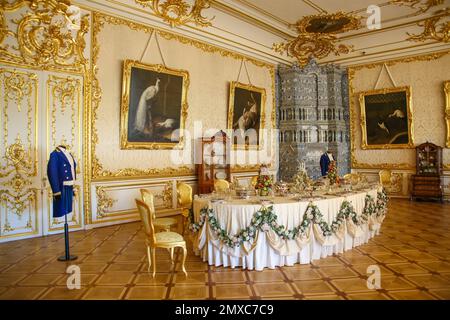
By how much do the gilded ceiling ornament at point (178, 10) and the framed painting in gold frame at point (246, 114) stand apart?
2.22 meters

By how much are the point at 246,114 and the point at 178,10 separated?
3.78 meters

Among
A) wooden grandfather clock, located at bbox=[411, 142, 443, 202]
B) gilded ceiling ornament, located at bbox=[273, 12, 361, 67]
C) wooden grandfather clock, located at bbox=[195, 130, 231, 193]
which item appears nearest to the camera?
wooden grandfather clock, located at bbox=[195, 130, 231, 193]

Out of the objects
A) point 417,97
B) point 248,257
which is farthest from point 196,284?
point 417,97

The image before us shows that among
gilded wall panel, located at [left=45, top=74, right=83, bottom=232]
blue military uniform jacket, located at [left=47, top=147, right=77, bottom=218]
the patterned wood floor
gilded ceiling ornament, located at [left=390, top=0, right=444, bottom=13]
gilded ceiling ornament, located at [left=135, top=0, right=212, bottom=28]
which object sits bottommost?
the patterned wood floor

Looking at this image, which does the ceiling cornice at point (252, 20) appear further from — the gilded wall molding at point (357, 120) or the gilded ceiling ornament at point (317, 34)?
the gilded wall molding at point (357, 120)

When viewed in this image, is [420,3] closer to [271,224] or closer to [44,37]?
[271,224]

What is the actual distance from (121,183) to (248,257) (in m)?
3.97

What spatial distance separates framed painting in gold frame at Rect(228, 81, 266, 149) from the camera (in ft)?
32.2

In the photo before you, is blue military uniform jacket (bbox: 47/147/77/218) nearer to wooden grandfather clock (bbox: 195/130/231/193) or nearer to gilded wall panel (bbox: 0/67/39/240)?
gilded wall panel (bbox: 0/67/39/240)

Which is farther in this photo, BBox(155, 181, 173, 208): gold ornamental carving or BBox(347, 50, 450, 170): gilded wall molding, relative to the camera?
BBox(347, 50, 450, 170): gilded wall molding

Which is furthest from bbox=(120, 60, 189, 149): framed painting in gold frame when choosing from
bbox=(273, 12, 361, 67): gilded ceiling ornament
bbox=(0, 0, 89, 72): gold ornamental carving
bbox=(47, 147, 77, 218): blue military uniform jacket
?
bbox=(273, 12, 361, 67): gilded ceiling ornament

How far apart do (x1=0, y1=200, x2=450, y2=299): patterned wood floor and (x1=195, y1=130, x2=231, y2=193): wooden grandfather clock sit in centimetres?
293

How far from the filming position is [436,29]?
9586 mm

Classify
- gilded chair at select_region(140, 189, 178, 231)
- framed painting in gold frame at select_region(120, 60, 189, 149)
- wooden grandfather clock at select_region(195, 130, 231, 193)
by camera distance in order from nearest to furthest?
gilded chair at select_region(140, 189, 178, 231), framed painting in gold frame at select_region(120, 60, 189, 149), wooden grandfather clock at select_region(195, 130, 231, 193)
